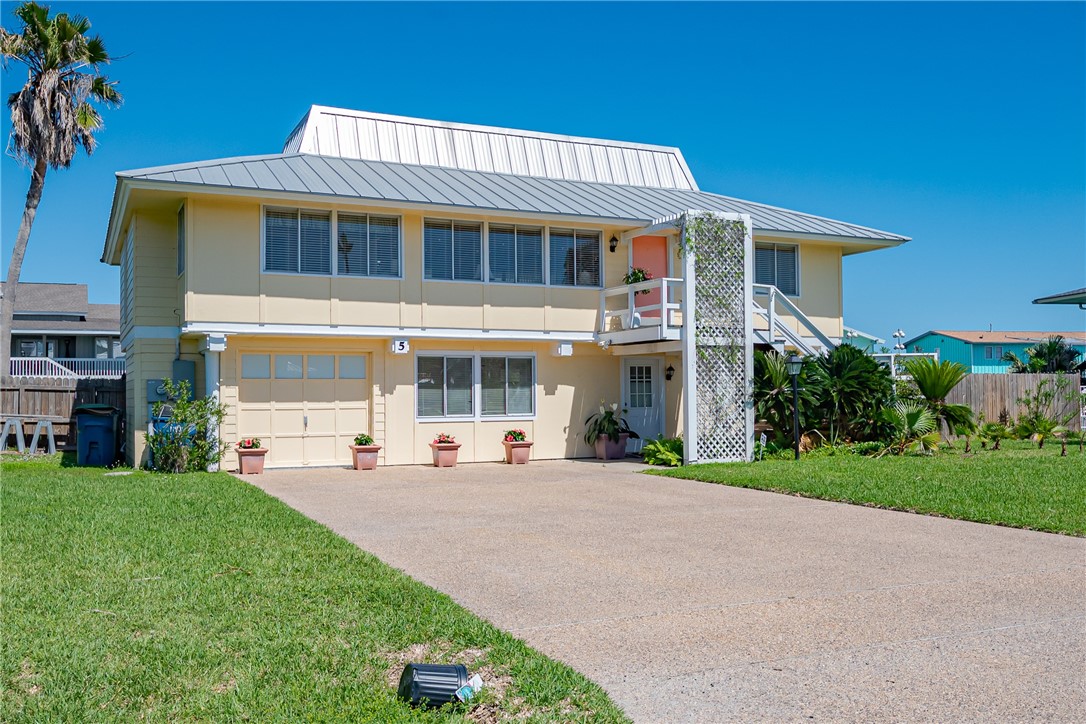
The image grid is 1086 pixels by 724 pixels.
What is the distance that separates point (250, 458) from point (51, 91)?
13.7 m

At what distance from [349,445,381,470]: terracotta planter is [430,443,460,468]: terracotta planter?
1.09 m

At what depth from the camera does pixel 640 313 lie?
1850 cm

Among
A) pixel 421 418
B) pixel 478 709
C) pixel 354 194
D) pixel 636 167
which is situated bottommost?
pixel 478 709

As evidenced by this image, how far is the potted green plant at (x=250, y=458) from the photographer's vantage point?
15.6 metres

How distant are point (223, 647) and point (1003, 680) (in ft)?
13.7

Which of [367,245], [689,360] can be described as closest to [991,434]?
[689,360]

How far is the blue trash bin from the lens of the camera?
17.2 m

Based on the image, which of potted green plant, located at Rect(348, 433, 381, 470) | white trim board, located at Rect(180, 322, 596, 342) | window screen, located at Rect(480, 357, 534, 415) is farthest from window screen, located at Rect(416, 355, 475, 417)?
potted green plant, located at Rect(348, 433, 381, 470)

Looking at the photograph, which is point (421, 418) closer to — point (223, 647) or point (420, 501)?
point (420, 501)

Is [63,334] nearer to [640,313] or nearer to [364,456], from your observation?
[364,456]

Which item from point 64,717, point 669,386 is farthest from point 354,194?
point 64,717

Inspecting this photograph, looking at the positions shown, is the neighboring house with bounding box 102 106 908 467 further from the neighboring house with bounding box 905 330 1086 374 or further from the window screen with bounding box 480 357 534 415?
the neighboring house with bounding box 905 330 1086 374

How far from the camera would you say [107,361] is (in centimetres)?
3634

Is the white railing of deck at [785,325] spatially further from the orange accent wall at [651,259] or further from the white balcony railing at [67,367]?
the white balcony railing at [67,367]
